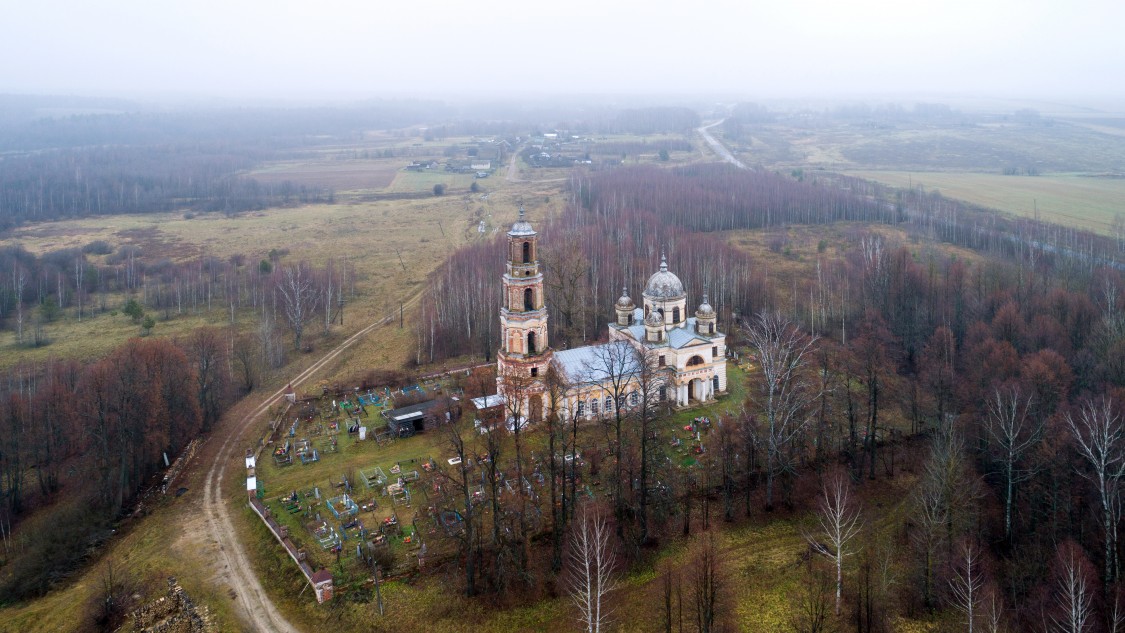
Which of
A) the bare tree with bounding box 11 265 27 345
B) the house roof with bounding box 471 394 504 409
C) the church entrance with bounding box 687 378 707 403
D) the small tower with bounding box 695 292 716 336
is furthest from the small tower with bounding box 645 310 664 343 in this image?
the bare tree with bounding box 11 265 27 345

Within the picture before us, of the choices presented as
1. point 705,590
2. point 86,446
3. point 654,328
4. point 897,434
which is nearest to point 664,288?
point 654,328

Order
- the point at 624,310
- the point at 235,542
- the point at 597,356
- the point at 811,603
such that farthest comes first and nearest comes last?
the point at 624,310 → the point at 597,356 → the point at 235,542 → the point at 811,603

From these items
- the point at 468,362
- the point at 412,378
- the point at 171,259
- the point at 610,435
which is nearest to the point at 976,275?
the point at 610,435

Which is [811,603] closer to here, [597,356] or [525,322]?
[597,356]

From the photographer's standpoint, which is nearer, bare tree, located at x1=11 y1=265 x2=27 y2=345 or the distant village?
bare tree, located at x1=11 y1=265 x2=27 y2=345

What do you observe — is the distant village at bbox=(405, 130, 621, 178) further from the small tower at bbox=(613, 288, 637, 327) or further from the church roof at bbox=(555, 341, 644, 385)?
the church roof at bbox=(555, 341, 644, 385)
